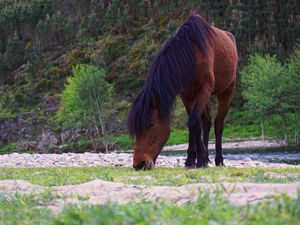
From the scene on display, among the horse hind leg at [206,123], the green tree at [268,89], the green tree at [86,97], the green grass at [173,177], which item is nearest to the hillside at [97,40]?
the green tree at [86,97]

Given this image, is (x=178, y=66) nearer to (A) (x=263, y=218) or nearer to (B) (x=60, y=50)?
(A) (x=263, y=218)

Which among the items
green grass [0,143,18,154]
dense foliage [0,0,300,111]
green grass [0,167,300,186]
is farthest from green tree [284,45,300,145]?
green grass [0,143,18,154]

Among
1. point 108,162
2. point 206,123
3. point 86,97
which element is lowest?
point 86,97

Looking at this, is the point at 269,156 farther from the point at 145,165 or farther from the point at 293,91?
the point at 145,165

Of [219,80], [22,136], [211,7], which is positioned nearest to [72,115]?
[22,136]

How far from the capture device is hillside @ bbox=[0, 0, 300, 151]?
90688mm

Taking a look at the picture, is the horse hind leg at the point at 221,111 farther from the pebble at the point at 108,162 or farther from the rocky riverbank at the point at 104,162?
the rocky riverbank at the point at 104,162

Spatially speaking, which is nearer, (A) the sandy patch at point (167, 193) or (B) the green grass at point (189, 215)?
(B) the green grass at point (189, 215)

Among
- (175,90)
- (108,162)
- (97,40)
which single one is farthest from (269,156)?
(97,40)

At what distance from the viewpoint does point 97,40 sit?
138000 millimetres

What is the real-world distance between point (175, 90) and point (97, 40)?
126870 millimetres

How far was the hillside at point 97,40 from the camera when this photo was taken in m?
90.7

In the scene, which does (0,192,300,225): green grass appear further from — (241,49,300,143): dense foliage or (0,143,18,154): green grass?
(0,143,18,154): green grass

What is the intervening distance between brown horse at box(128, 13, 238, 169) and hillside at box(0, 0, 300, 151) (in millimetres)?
67972
